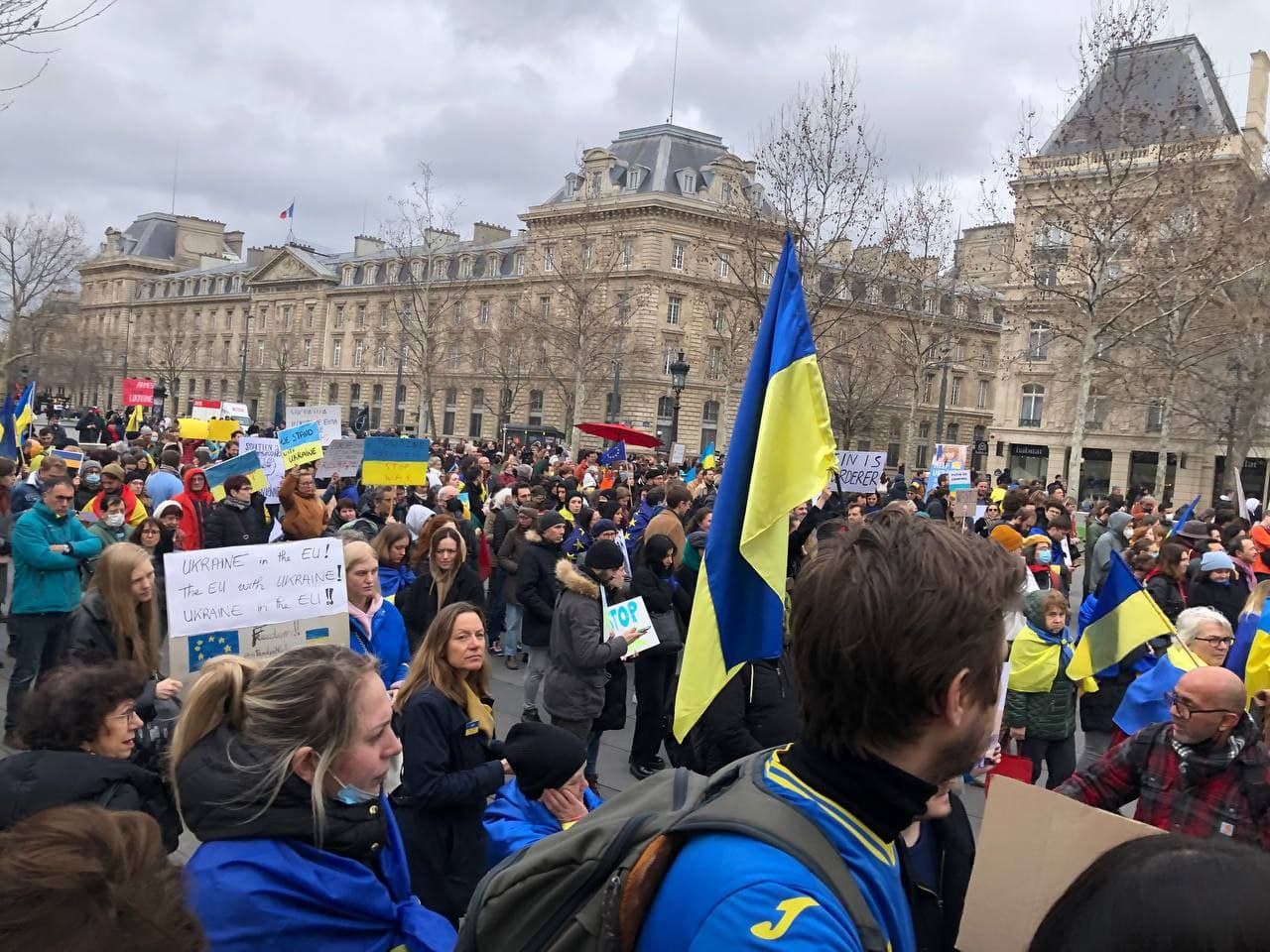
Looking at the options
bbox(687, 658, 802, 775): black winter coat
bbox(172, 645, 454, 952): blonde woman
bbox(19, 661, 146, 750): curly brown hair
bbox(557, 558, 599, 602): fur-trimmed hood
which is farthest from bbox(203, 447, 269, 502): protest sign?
bbox(172, 645, 454, 952): blonde woman

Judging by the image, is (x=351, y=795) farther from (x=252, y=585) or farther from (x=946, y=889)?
(x=252, y=585)

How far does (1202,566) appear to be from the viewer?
8438 mm

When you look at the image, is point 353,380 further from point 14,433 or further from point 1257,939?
point 1257,939

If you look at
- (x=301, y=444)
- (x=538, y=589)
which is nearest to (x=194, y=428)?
(x=301, y=444)

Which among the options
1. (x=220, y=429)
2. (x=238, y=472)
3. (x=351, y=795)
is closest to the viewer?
(x=351, y=795)

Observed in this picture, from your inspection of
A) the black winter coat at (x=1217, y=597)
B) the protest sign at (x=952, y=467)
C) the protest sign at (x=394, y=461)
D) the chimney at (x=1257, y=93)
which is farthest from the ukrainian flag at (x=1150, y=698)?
the chimney at (x=1257, y=93)

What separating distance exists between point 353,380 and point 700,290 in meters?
31.8

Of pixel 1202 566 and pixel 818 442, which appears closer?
pixel 818 442

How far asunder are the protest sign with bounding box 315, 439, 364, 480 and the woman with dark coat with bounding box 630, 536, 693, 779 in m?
6.52

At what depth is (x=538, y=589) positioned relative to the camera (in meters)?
8.06

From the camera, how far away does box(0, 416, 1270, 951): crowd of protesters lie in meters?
1.28

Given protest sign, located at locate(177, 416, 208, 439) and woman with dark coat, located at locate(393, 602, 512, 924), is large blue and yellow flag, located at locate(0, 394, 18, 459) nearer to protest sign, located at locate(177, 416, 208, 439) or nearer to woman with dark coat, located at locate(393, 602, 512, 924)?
protest sign, located at locate(177, 416, 208, 439)

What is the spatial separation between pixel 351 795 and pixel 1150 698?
142 inches

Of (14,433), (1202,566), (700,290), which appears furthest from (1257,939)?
(700,290)
